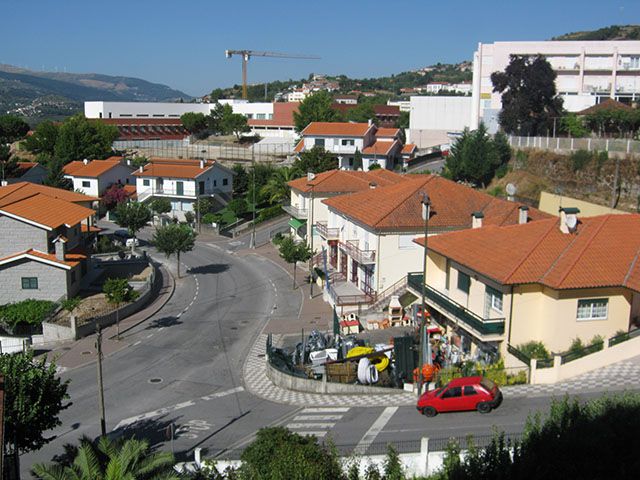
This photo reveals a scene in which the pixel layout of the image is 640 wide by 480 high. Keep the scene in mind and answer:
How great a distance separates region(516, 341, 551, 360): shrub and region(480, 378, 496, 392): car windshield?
3626 mm

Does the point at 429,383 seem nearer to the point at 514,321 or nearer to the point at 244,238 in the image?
the point at 514,321

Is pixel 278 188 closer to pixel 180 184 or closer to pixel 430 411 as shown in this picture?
pixel 180 184

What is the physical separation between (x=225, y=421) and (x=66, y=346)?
12629 mm

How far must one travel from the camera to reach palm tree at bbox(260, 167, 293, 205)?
70438mm

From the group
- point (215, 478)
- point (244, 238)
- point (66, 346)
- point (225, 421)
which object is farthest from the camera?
point (244, 238)

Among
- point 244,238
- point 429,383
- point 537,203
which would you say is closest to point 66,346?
point 429,383

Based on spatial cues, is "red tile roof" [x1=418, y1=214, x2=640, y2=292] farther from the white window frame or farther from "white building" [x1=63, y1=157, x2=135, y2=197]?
"white building" [x1=63, y1=157, x2=135, y2=197]

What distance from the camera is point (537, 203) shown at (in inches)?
2056

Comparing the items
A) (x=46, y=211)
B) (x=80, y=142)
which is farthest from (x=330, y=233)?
(x=80, y=142)

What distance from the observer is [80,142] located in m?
88.0

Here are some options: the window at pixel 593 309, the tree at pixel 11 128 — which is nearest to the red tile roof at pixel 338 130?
the tree at pixel 11 128

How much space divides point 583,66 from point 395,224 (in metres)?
47.4

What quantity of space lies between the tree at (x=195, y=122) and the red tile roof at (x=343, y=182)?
67.0 meters

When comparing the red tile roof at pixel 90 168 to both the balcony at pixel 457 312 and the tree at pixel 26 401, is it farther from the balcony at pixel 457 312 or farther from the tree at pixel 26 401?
the tree at pixel 26 401
